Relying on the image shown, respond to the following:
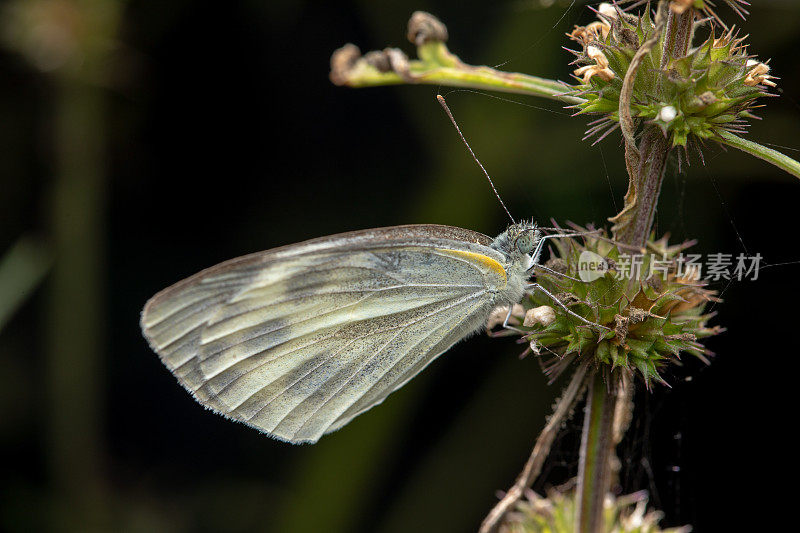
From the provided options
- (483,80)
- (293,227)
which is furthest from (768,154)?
(293,227)

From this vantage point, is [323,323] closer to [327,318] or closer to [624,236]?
[327,318]

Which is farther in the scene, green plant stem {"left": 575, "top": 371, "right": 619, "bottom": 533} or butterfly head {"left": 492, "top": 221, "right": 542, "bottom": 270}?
butterfly head {"left": 492, "top": 221, "right": 542, "bottom": 270}

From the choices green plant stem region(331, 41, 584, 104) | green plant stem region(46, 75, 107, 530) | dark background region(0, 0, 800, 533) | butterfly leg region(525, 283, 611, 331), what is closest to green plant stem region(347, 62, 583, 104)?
green plant stem region(331, 41, 584, 104)

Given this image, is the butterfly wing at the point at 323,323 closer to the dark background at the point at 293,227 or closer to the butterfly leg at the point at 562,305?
the butterfly leg at the point at 562,305

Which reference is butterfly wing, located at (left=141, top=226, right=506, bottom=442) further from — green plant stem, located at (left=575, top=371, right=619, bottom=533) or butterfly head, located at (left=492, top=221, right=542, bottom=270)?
green plant stem, located at (left=575, top=371, right=619, bottom=533)

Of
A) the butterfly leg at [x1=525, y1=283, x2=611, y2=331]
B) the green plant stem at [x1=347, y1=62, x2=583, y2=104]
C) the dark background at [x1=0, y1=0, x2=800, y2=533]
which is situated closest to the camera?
the butterfly leg at [x1=525, y1=283, x2=611, y2=331]
